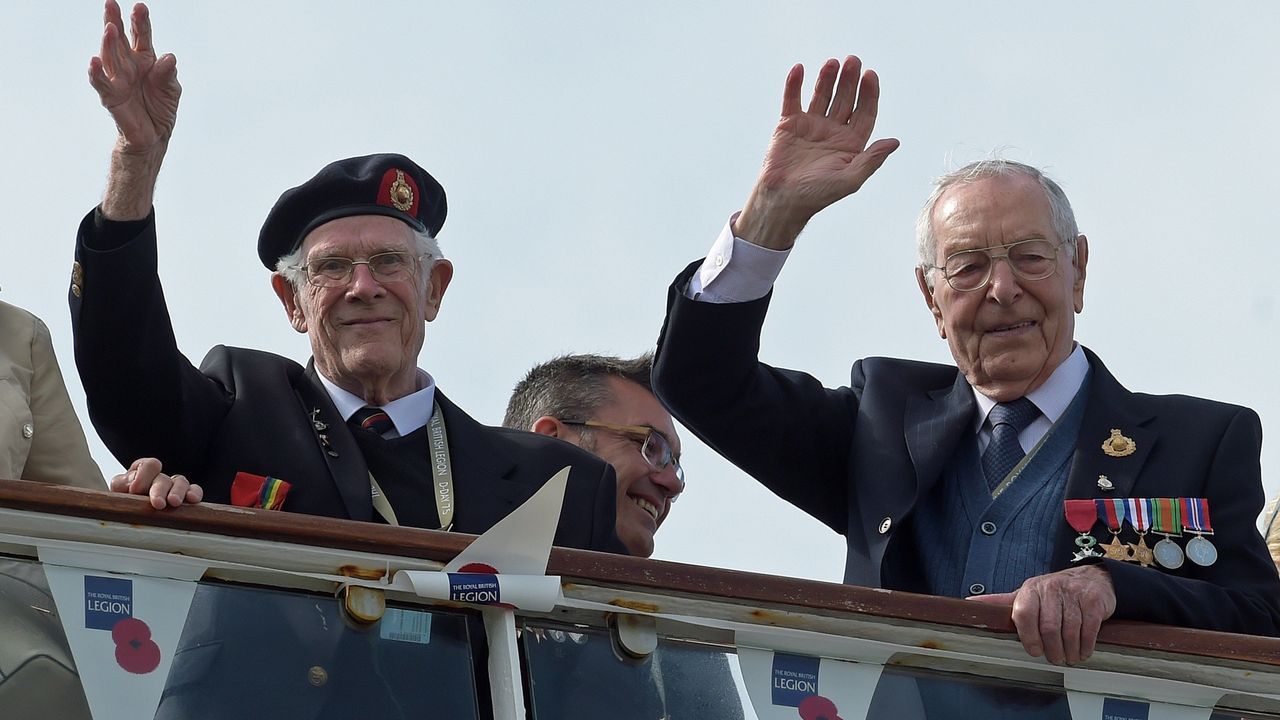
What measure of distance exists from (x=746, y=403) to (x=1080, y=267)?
3.31 feet

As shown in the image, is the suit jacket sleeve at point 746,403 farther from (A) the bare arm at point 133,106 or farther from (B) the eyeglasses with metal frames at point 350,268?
(A) the bare arm at point 133,106

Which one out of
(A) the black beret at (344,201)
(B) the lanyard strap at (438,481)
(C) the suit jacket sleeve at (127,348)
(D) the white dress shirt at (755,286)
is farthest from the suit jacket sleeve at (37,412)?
(D) the white dress shirt at (755,286)

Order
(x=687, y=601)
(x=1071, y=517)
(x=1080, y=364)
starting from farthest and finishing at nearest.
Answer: (x=1080, y=364)
(x=1071, y=517)
(x=687, y=601)

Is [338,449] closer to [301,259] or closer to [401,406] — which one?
[401,406]

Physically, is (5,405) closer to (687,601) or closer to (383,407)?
(383,407)

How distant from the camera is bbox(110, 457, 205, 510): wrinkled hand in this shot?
355cm

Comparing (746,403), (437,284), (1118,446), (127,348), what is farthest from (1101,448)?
(127,348)

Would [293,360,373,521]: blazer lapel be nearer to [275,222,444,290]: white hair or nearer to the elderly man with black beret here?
the elderly man with black beret

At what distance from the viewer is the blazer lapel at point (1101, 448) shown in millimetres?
4652

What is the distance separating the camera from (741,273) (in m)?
4.89

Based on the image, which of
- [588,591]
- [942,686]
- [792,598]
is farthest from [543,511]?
[942,686]

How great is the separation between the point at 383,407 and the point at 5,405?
105 cm

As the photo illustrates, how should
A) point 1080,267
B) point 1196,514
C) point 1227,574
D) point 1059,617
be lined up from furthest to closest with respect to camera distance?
point 1080,267, point 1196,514, point 1227,574, point 1059,617

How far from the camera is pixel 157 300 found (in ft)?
15.4
